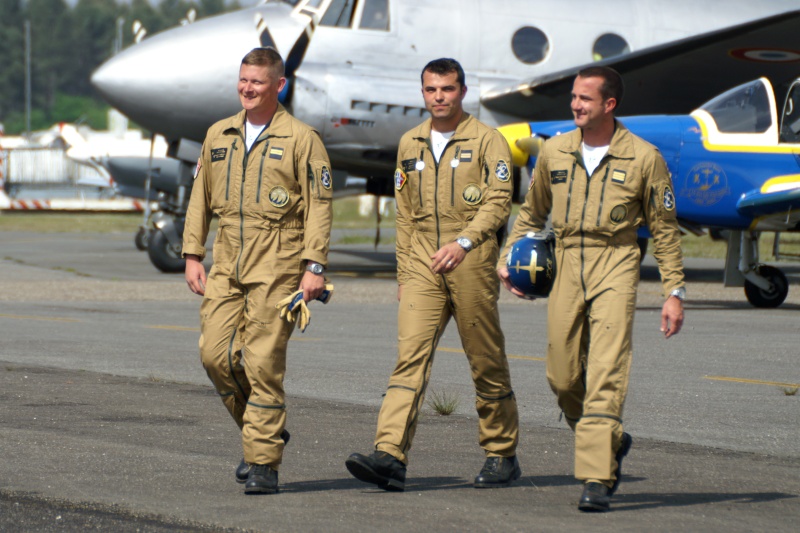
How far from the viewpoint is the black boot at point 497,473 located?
19.4 feet

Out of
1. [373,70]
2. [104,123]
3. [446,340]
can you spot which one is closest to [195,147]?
[373,70]

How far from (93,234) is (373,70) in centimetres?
2066

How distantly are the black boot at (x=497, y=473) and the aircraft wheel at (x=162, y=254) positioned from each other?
47.8 ft

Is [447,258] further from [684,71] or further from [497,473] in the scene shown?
[684,71]

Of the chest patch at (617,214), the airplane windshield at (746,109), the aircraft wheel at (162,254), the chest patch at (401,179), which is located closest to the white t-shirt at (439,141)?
the chest patch at (401,179)

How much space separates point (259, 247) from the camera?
582 centimetres

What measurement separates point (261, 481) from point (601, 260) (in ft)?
5.48

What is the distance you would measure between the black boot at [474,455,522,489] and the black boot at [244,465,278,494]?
89cm

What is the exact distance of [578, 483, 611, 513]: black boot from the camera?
17.4 feet

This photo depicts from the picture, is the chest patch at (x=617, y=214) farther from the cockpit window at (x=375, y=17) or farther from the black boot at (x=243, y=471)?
the cockpit window at (x=375, y=17)

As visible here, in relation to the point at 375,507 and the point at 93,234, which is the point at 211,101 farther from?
the point at 93,234

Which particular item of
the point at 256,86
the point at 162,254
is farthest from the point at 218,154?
the point at 162,254

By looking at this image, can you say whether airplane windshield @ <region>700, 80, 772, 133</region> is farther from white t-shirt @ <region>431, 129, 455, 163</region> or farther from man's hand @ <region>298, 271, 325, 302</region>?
man's hand @ <region>298, 271, 325, 302</region>

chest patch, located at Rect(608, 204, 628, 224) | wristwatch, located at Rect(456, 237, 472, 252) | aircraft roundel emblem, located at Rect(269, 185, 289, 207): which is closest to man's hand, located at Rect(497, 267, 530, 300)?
wristwatch, located at Rect(456, 237, 472, 252)
